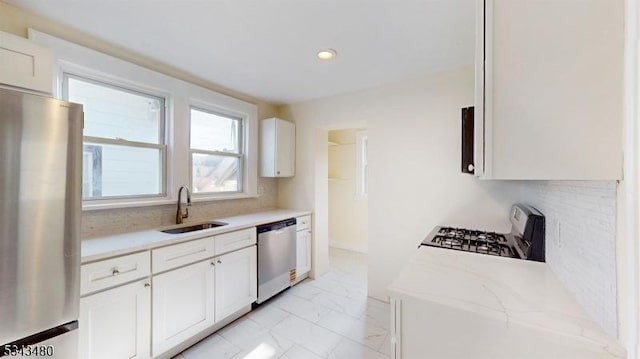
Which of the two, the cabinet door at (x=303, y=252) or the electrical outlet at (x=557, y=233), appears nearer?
the electrical outlet at (x=557, y=233)

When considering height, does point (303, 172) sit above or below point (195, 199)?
above

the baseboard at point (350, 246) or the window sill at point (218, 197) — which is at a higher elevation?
the window sill at point (218, 197)

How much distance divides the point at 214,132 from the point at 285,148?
889 mm

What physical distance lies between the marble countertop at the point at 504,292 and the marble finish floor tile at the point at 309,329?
1079 millimetres

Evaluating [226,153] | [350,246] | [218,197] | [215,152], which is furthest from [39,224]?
[350,246]

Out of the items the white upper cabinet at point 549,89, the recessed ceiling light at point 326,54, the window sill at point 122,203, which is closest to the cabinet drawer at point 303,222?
the window sill at point 122,203

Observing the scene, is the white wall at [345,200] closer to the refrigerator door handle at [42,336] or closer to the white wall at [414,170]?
the white wall at [414,170]

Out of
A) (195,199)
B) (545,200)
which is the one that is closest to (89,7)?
(195,199)

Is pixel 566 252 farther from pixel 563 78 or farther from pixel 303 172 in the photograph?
pixel 303 172

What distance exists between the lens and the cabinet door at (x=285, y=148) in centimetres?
323

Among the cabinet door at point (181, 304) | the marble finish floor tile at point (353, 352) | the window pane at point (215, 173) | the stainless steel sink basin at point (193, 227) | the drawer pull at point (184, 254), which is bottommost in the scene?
the marble finish floor tile at point (353, 352)

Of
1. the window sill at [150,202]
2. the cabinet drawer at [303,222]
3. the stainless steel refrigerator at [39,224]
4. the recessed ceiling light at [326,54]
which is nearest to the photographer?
the stainless steel refrigerator at [39,224]

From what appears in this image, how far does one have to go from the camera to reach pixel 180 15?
159 centimetres

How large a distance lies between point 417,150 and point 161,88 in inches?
98.6
